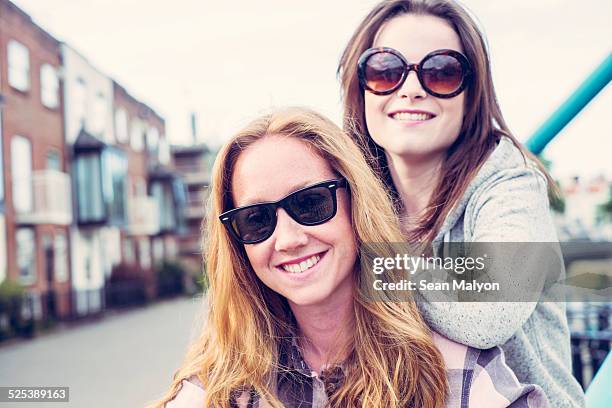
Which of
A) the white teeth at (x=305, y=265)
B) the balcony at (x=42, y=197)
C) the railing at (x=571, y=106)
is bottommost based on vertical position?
the white teeth at (x=305, y=265)

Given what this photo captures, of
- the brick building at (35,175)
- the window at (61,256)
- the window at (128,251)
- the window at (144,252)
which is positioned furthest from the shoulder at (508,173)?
the window at (144,252)

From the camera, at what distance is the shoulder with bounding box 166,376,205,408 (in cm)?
83

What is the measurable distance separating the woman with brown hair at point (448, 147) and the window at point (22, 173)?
5945 mm

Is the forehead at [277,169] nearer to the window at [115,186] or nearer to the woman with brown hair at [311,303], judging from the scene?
the woman with brown hair at [311,303]

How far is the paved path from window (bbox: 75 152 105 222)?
223cm

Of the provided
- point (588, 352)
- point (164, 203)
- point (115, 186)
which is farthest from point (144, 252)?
point (588, 352)

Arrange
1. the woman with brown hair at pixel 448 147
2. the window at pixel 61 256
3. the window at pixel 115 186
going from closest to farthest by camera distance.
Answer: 1. the woman with brown hair at pixel 448 147
2. the window at pixel 61 256
3. the window at pixel 115 186

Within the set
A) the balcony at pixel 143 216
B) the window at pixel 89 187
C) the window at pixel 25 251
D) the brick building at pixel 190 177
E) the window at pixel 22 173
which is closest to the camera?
the window at pixel 22 173

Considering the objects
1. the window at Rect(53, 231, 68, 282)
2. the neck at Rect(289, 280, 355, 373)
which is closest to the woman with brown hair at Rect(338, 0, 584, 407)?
the neck at Rect(289, 280, 355, 373)

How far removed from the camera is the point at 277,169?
2.58 feet

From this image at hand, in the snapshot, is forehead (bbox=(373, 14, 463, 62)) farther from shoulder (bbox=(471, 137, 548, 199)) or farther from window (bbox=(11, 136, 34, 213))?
window (bbox=(11, 136, 34, 213))

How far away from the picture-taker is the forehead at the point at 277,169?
783mm

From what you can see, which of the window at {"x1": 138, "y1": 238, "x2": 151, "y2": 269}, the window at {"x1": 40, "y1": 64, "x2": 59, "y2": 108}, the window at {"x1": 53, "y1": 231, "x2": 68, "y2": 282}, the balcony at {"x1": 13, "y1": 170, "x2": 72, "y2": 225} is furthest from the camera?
the window at {"x1": 138, "y1": 238, "x2": 151, "y2": 269}

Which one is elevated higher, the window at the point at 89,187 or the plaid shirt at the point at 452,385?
the window at the point at 89,187
